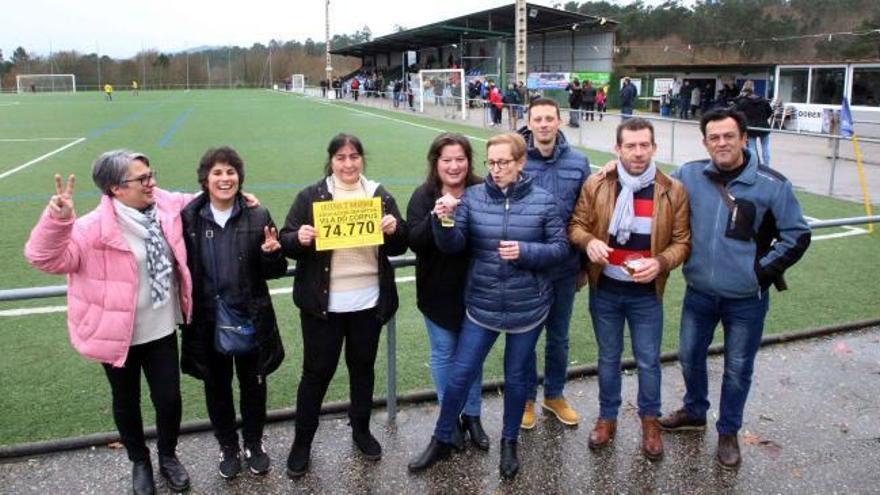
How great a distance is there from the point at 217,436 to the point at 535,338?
181 centimetres

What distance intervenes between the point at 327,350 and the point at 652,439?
75.0 inches

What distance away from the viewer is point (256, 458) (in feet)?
12.6

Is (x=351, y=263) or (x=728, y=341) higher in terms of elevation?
(x=351, y=263)

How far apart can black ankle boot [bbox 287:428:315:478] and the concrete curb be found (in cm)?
57

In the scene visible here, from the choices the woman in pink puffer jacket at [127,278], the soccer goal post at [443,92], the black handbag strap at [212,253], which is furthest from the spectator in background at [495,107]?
the woman in pink puffer jacket at [127,278]

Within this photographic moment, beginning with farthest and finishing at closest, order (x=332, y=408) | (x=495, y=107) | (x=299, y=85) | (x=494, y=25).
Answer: (x=299, y=85) → (x=494, y=25) → (x=495, y=107) → (x=332, y=408)

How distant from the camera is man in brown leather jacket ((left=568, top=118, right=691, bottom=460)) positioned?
372cm

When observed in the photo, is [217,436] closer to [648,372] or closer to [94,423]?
[94,423]

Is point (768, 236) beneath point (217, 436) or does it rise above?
above

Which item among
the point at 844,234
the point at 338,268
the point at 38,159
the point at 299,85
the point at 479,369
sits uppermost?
the point at 299,85

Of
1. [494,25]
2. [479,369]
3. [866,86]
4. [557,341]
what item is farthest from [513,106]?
[494,25]

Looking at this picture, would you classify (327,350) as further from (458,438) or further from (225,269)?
(458,438)

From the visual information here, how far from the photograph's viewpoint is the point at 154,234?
341cm

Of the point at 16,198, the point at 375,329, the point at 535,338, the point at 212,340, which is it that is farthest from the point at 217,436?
the point at 16,198
